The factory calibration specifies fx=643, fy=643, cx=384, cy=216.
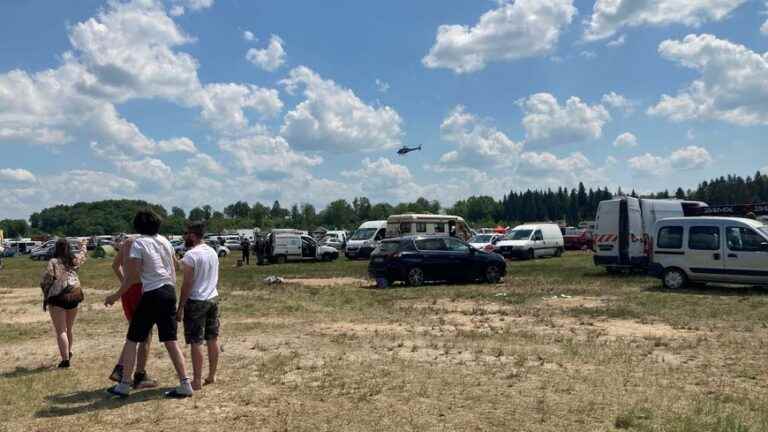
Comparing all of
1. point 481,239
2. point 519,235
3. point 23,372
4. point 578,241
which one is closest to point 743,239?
point 23,372

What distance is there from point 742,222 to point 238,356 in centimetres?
1283

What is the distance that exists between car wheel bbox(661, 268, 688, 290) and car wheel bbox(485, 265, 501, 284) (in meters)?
4.80

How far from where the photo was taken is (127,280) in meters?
6.66

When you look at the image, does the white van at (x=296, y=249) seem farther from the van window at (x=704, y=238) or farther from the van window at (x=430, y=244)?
the van window at (x=704, y=238)

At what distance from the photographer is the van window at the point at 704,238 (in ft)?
51.5

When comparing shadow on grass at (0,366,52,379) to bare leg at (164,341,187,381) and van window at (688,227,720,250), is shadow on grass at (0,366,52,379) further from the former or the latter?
van window at (688,227,720,250)

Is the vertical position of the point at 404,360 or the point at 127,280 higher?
the point at 127,280

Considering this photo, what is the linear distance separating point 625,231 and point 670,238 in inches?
171

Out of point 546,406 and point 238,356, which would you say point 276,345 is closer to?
point 238,356

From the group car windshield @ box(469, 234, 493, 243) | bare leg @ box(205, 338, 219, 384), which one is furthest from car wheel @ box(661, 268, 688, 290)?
car windshield @ box(469, 234, 493, 243)

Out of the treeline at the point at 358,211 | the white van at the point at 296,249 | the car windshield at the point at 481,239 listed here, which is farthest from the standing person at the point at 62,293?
the treeline at the point at 358,211

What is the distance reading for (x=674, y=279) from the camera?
53.5 feet

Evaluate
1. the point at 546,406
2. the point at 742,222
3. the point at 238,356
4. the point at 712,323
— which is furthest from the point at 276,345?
the point at 742,222

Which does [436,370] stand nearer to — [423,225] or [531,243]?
[531,243]
